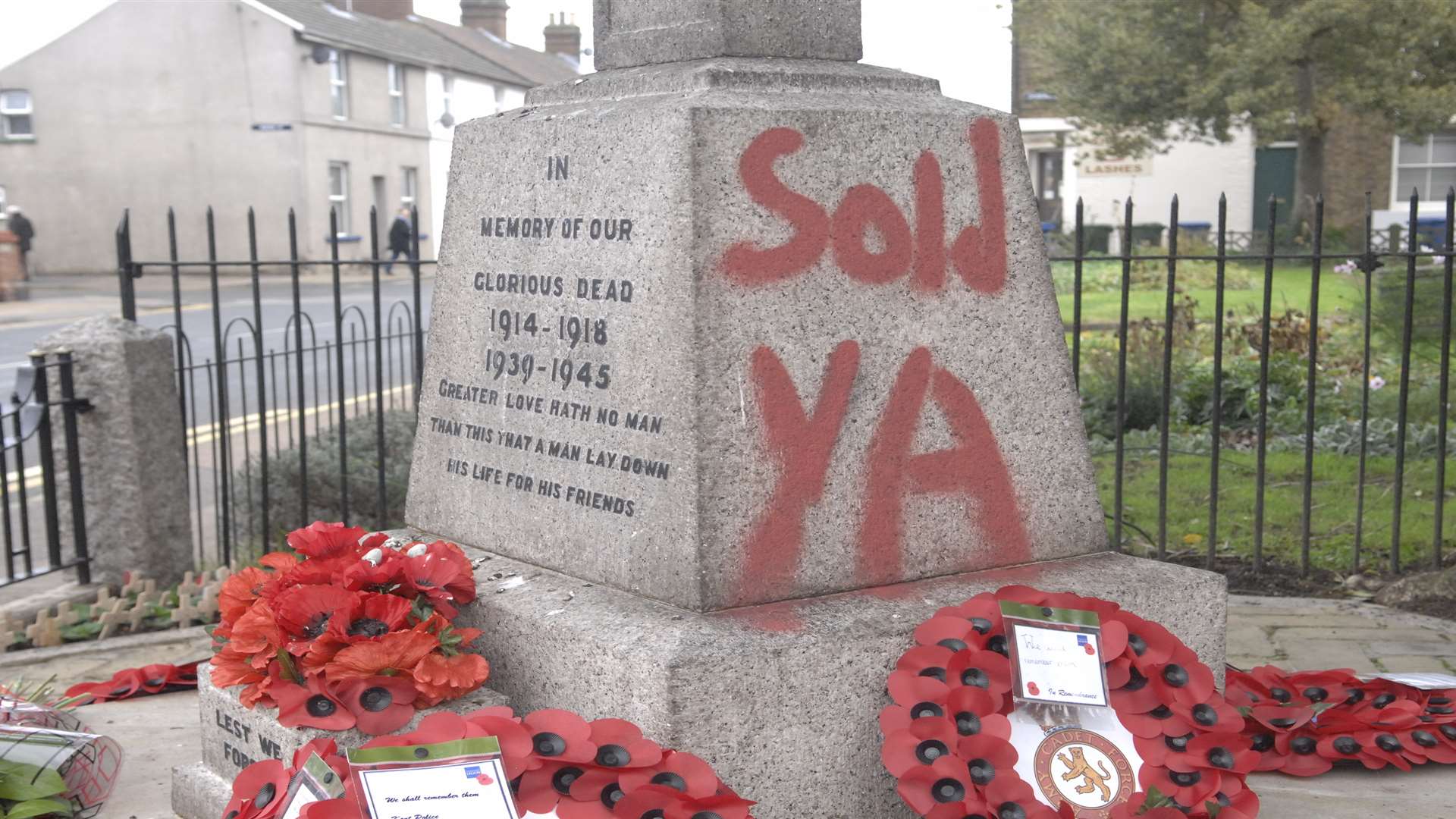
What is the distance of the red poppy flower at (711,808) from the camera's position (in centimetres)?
235

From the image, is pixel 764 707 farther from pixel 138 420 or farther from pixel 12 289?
pixel 12 289

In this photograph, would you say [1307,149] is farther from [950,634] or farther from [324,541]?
[324,541]

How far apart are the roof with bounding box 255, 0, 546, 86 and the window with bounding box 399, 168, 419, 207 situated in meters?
3.04

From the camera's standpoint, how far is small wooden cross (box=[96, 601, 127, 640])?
204 inches

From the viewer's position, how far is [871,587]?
10.2 ft

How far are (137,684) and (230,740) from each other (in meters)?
1.34

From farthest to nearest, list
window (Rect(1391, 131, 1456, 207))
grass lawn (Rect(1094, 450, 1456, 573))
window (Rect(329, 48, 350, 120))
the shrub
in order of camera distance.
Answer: window (Rect(329, 48, 350, 120)) → window (Rect(1391, 131, 1456, 207)) → the shrub → grass lawn (Rect(1094, 450, 1456, 573))

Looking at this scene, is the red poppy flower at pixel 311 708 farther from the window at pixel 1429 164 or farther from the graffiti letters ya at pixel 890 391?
the window at pixel 1429 164

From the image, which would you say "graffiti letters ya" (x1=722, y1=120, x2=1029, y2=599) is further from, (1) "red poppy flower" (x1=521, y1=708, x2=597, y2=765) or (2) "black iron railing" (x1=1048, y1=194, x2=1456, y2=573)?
(2) "black iron railing" (x1=1048, y1=194, x2=1456, y2=573)

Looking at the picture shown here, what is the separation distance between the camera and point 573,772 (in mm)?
2432

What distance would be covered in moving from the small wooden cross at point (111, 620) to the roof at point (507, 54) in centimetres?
3960

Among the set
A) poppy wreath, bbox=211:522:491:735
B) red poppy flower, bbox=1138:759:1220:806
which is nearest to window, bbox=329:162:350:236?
poppy wreath, bbox=211:522:491:735

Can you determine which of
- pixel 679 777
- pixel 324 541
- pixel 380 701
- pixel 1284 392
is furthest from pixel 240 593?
pixel 1284 392

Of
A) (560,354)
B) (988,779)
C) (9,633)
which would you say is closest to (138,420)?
(9,633)
